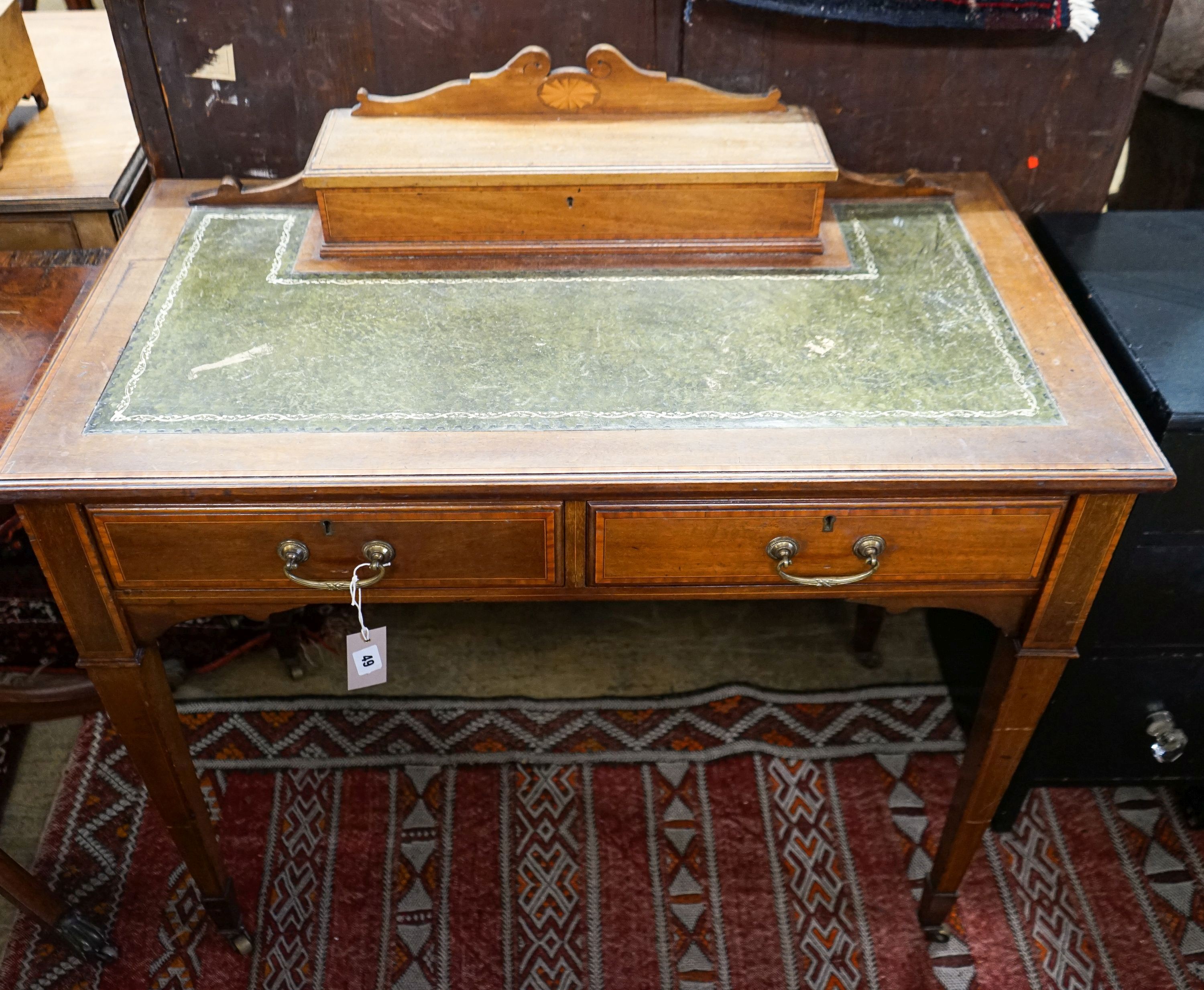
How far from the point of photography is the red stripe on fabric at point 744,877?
175cm

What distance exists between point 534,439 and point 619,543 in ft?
0.52

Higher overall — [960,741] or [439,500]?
[439,500]

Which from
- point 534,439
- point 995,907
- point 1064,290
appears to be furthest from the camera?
point 995,907

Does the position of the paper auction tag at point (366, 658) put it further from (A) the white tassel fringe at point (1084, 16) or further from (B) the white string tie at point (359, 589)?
(A) the white tassel fringe at point (1084, 16)

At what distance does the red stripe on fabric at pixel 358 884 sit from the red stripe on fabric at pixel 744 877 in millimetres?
562

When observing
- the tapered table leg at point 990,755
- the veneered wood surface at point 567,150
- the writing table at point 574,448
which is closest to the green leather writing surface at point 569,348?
the writing table at point 574,448

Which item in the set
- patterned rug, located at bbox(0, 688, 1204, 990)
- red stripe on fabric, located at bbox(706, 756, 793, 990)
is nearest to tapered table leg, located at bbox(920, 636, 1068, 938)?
patterned rug, located at bbox(0, 688, 1204, 990)

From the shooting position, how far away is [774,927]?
180 cm

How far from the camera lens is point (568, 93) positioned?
157 centimetres

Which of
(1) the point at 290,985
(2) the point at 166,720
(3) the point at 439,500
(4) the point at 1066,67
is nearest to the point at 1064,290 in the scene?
(4) the point at 1066,67

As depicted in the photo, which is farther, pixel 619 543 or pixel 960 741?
pixel 960 741

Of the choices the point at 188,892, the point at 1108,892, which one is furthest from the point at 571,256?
the point at 1108,892

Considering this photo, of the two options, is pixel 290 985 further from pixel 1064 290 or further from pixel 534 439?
pixel 1064 290

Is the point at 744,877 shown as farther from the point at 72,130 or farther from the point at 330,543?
the point at 72,130
